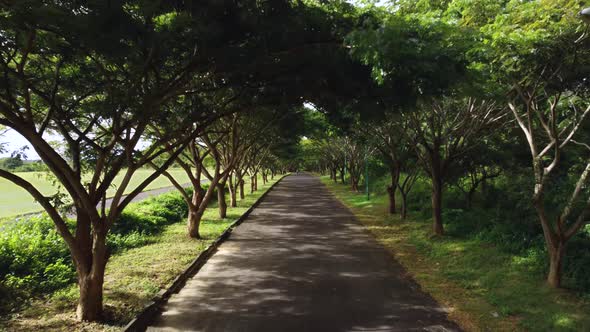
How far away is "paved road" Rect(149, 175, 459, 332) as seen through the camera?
18.6ft

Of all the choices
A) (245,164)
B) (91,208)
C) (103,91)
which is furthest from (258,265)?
(245,164)

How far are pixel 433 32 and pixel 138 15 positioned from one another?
4064 mm

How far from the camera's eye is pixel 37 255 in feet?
26.8

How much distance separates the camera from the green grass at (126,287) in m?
5.61

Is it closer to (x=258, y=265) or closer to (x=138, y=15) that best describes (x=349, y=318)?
(x=258, y=265)

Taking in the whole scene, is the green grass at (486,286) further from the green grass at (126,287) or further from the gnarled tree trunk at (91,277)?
the gnarled tree trunk at (91,277)

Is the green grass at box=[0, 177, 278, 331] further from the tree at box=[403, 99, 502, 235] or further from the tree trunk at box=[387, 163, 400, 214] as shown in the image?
the tree trunk at box=[387, 163, 400, 214]

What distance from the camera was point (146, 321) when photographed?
19.0 ft

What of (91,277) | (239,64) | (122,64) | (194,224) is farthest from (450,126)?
(91,277)

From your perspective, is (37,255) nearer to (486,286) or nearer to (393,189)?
(486,286)

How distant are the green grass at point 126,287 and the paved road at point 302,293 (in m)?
0.52

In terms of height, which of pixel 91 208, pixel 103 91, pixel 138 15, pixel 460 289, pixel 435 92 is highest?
pixel 138 15

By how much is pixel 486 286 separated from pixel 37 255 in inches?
364

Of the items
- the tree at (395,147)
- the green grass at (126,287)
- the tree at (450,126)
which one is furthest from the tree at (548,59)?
the green grass at (126,287)
